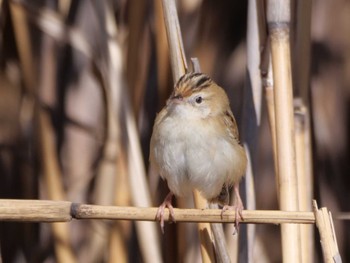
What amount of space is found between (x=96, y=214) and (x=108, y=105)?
1.17 metres

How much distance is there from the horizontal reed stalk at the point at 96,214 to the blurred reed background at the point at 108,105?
3.10ft

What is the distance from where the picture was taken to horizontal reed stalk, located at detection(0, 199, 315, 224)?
76.2 inches

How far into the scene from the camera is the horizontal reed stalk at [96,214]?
6.35 ft

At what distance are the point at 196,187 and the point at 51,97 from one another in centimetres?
97

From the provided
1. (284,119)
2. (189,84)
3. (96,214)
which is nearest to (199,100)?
(189,84)

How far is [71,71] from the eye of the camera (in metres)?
3.37

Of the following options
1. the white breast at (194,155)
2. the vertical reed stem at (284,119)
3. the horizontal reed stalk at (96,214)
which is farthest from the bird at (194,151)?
the horizontal reed stalk at (96,214)

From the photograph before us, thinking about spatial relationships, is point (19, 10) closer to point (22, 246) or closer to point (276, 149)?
point (22, 246)

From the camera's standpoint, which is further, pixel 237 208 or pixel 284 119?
pixel 237 208

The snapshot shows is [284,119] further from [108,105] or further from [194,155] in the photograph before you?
[108,105]

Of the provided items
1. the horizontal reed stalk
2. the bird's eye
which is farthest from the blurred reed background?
the horizontal reed stalk

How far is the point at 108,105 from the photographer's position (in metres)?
3.11

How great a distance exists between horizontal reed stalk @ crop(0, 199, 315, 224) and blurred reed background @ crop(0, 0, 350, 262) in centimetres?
95

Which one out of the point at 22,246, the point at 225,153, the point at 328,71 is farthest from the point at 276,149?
the point at 22,246
